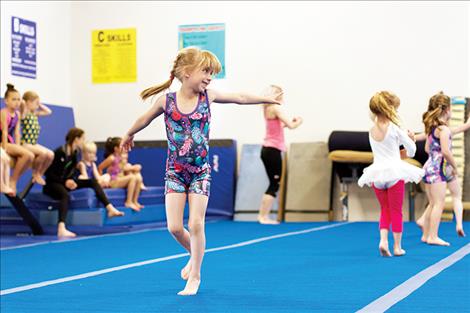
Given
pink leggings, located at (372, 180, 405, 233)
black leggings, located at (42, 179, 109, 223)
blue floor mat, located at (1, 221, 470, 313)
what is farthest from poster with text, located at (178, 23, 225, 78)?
pink leggings, located at (372, 180, 405, 233)

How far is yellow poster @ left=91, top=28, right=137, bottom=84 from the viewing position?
13.7m

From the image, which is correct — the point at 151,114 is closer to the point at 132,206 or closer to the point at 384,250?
the point at 384,250

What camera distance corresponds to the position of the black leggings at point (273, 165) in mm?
11320

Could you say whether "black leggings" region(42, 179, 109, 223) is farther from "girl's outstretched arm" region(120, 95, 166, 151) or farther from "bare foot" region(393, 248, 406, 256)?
"girl's outstretched arm" region(120, 95, 166, 151)

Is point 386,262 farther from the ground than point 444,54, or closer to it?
closer to it

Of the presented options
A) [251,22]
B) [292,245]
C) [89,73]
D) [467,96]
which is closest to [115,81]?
[89,73]

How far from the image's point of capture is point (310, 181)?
489 inches

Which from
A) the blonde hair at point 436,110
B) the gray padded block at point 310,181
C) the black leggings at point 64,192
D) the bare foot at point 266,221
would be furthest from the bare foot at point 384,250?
the gray padded block at point 310,181

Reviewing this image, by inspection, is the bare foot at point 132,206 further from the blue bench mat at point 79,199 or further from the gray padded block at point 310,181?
the gray padded block at point 310,181

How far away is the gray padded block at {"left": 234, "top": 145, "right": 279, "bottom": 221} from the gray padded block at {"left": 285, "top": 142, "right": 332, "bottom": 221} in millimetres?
457

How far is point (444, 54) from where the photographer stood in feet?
39.5

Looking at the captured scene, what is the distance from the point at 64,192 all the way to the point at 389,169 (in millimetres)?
4504

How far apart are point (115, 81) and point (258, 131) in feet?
8.33

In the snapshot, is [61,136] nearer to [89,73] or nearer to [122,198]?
[89,73]
